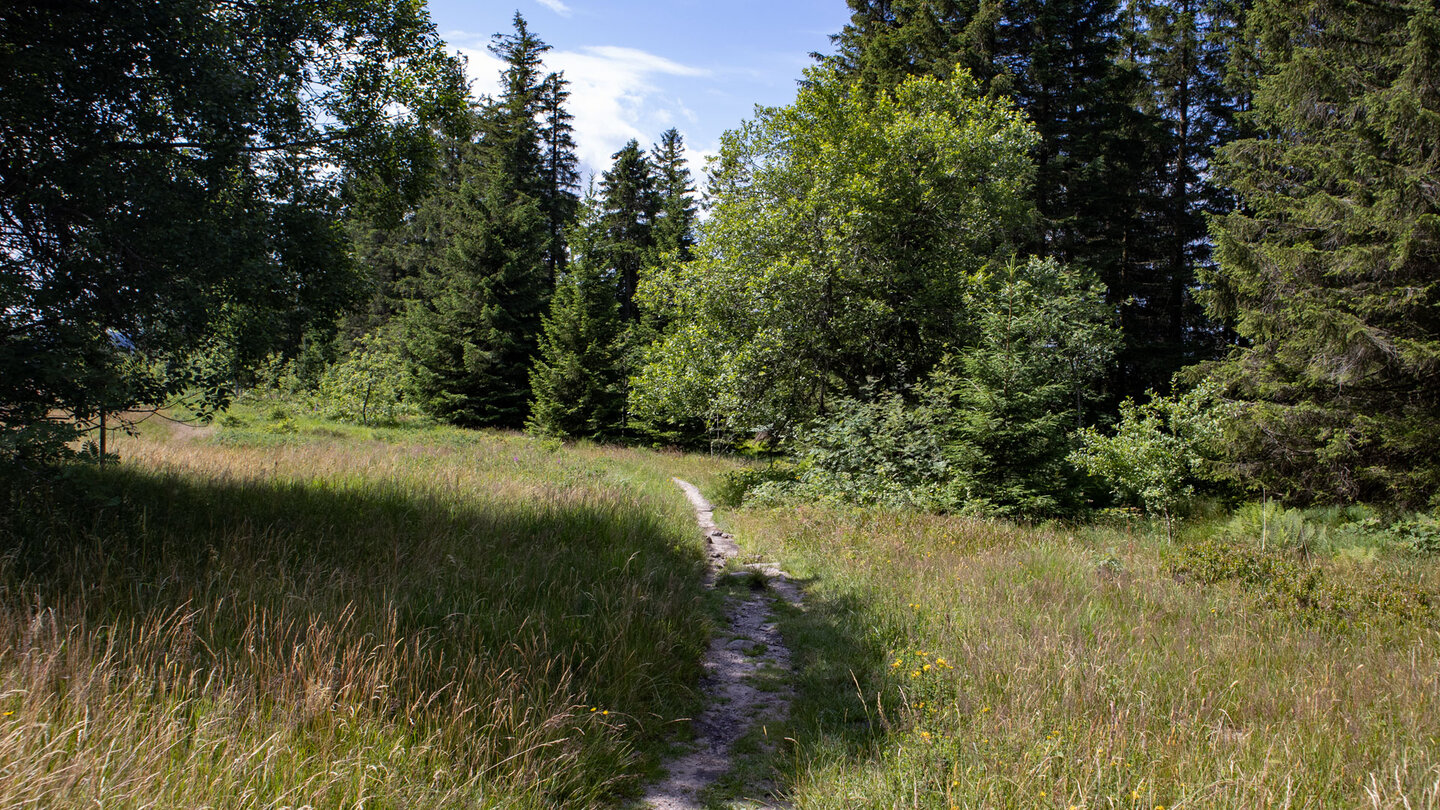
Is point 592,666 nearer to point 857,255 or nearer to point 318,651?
point 318,651

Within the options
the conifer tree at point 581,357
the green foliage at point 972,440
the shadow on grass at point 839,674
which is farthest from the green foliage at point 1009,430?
the conifer tree at point 581,357

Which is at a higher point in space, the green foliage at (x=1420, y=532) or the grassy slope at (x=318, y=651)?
the grassy slope at (x=318, y=651)

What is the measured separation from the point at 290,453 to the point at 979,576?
10581mm

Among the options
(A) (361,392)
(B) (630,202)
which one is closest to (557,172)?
(B) (630,202)

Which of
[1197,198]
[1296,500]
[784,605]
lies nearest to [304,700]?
[784,605]

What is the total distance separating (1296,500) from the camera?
1263 cm

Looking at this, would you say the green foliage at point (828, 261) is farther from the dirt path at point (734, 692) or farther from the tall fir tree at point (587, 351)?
the tall fir tree at point (587, 351)

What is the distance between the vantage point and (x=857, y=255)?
601 inches

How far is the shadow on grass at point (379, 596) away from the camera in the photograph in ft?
11.2

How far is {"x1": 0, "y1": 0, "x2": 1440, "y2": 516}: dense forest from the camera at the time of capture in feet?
17.9

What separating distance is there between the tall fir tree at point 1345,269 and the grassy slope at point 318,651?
12.5 m

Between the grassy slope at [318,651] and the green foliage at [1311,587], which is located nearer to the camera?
the grassy slope at [318,651]

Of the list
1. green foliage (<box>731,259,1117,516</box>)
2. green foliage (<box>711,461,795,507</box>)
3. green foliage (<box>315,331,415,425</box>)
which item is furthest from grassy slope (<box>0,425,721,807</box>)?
green foliage (<box>315,331,415,425</box>)

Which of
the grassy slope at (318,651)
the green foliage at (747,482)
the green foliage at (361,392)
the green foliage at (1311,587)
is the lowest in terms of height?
the green foliage at (747,482)
